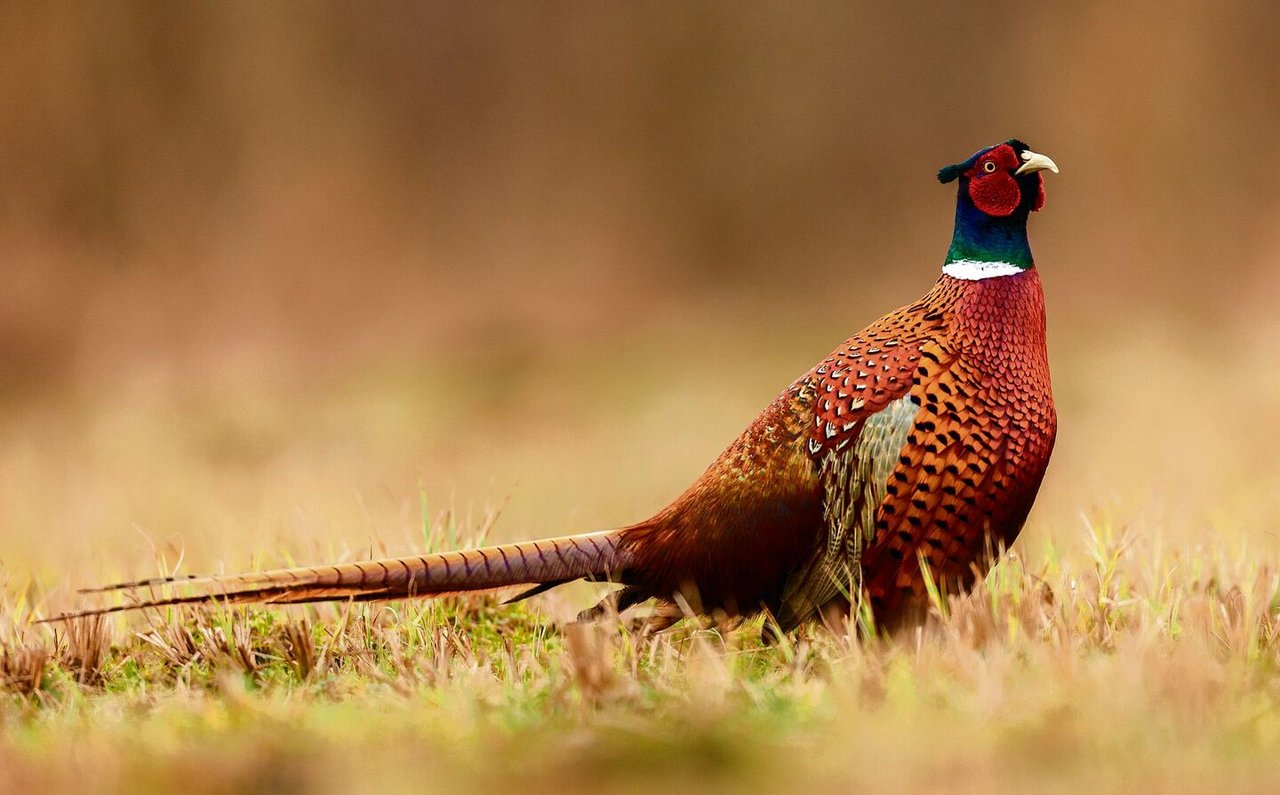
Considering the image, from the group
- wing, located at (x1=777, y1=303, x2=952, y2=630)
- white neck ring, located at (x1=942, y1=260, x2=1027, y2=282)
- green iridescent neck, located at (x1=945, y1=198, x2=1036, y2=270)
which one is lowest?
wing, located at (x1=777, y1=303, x2=952, y2=630)

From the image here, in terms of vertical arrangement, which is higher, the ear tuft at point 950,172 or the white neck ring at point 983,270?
the ear tuft at point 950,172

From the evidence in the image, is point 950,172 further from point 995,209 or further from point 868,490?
point 868,490

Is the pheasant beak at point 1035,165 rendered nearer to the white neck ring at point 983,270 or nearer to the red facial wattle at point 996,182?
the red facial wattle at point 996,182

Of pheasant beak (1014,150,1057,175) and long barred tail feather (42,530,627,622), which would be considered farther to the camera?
pheasant beak (1014,150,1057,175)

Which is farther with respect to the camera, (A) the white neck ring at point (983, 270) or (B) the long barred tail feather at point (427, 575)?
(A) the white neck ring at point (983, 270)

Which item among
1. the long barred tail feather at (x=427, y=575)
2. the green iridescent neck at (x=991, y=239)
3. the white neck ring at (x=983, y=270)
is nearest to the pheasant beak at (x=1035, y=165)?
the green iridescent neck at (x=991, y=239)

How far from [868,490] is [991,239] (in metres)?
0.76

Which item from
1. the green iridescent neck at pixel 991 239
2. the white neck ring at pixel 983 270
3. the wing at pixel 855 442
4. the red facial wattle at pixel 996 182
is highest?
the red facial wattle at pixel 996 182

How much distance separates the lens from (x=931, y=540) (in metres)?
3.29

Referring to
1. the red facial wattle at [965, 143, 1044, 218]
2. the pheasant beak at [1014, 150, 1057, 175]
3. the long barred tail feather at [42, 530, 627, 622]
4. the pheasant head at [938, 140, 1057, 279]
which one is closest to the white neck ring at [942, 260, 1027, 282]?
the pheasant head at [938, 140, 1057, 279]

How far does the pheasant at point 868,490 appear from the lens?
129 inches

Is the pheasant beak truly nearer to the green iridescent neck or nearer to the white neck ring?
the green iridescent neck

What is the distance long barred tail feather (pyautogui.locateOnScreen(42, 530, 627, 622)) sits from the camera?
326 centimetres

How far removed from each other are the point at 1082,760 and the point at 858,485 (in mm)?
1190
